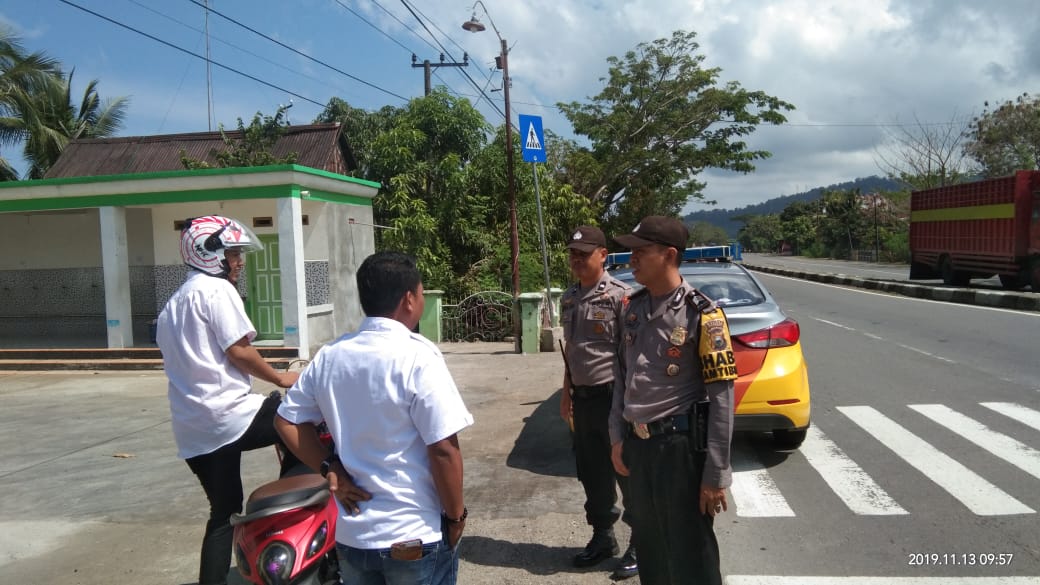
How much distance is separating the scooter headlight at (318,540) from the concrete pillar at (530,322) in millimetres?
8136

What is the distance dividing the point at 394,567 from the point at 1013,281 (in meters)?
21.2

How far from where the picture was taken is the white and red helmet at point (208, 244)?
10.6 feet

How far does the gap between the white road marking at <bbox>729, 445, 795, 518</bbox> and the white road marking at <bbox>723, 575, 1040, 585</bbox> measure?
0.88 meters

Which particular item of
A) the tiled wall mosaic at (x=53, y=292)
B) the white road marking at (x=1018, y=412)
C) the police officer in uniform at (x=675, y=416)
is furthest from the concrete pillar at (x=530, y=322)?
the tiled wall mosaic at (x=53, y=292)

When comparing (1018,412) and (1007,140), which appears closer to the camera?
(1018,412)

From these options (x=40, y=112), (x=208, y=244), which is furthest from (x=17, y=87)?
(x=208, y=244)

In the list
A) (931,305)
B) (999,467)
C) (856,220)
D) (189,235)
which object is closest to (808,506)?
(999,467)

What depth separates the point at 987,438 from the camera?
5832mm

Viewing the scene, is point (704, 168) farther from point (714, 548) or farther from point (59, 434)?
point (714, 548)

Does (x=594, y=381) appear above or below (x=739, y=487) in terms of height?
above

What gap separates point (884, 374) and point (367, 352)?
331 inches

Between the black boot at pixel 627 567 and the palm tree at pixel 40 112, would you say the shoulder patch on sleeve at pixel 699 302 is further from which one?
the palm tree at pixel 40 112

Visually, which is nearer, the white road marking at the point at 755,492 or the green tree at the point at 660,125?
the white road marking at the point at 755,492

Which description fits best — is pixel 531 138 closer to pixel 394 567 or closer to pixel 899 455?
pixel 899 455
